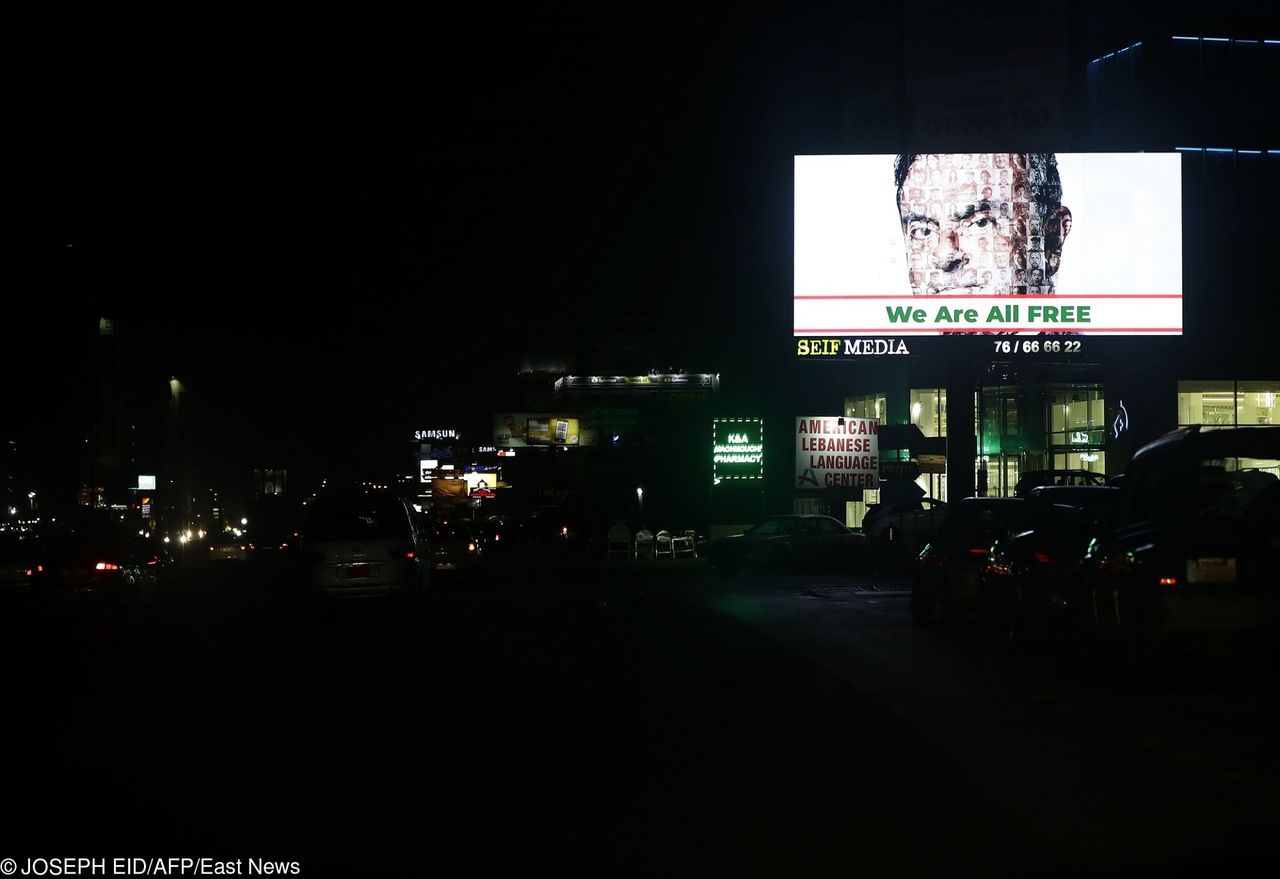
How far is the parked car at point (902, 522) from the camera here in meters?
32.5

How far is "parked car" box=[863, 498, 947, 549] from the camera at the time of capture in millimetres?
32469

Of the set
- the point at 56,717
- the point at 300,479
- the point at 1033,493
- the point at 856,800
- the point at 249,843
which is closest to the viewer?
the point at 249,843

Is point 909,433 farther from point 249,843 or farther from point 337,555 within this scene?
point 249,843

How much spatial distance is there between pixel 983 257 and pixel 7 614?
918 inches

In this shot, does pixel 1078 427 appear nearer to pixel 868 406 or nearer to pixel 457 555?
pixel 868 406

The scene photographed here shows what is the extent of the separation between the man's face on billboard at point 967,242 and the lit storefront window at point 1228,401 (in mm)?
10822

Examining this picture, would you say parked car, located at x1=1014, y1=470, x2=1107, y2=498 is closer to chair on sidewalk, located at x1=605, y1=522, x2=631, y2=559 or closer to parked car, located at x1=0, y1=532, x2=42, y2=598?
parked car, located at x1=0, y1=532, x2=42, y2=598

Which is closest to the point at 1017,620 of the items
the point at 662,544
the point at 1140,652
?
the point at 1140,652

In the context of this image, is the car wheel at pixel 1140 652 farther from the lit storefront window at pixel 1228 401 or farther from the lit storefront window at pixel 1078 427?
the lit storefront window at pixel 1228 401

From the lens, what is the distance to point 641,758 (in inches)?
357

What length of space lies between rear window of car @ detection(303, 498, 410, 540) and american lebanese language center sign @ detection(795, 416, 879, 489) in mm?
14947

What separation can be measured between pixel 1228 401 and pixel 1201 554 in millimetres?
34450

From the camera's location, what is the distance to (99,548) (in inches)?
844

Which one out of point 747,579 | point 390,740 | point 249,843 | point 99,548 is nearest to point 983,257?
point 747,579
